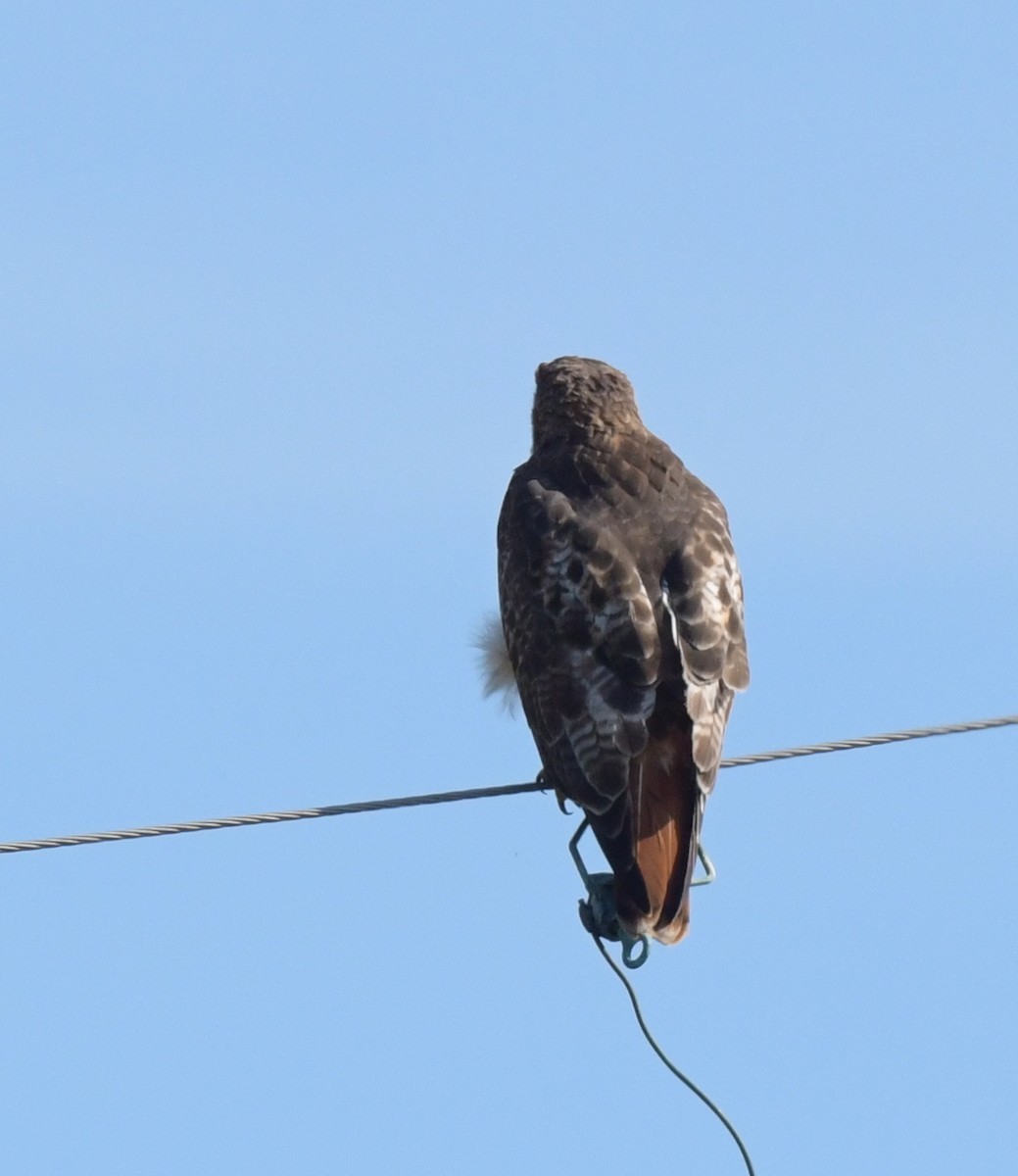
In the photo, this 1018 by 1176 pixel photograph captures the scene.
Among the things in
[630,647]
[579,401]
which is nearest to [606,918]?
[630,647]

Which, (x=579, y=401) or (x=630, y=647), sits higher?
(x=579, y=401)

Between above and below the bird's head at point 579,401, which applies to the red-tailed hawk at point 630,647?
below

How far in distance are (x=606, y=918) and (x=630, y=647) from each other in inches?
35.2

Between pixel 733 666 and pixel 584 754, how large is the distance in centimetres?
65

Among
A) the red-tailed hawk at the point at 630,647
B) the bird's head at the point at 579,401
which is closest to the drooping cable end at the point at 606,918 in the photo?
the red-tailed hawk at the point at 630,647

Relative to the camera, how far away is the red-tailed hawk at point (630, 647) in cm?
773

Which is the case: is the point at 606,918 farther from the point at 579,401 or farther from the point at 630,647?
the point at 579,401

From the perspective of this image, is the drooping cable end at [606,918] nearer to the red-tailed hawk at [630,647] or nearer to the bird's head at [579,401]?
the red-tailed hawk at [630,647]

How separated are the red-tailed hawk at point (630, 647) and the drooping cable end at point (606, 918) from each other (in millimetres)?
52

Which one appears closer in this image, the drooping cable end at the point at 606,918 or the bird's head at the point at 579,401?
the drooping cable end at the point at 606,918

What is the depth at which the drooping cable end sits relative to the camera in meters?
7.63

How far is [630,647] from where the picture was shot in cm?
793

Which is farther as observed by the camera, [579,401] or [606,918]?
[579,401]

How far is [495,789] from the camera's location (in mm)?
7438
